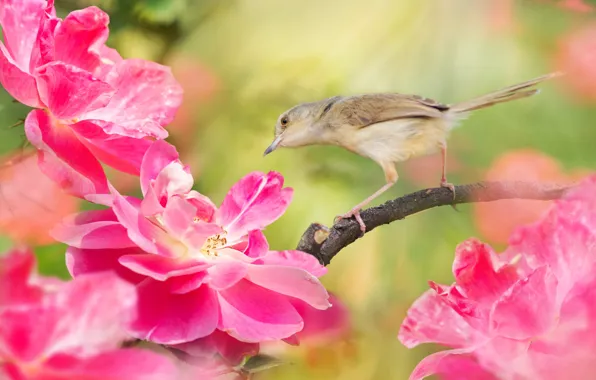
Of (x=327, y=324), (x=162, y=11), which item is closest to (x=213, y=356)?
(x=327, y=324)

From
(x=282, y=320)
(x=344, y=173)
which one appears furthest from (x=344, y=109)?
(x=282, y=320)

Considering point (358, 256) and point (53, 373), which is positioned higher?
point (53, 373)

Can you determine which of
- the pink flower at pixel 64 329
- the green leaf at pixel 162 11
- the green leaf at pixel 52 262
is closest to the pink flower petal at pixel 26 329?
the pink flower at pixel 64 329

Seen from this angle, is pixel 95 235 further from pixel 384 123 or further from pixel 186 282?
pixel 384 123

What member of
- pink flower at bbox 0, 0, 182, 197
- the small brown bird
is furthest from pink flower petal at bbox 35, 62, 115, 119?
the small brown bird

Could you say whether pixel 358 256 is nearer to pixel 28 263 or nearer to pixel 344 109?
pixel 344 109

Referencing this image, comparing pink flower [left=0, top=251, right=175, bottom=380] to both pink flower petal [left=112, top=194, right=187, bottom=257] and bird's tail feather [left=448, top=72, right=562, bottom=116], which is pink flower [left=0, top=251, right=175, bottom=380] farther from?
bird's tail feather [left=448, top=72, right=562, bottom=116]

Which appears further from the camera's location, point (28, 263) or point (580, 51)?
point (580, 51)
